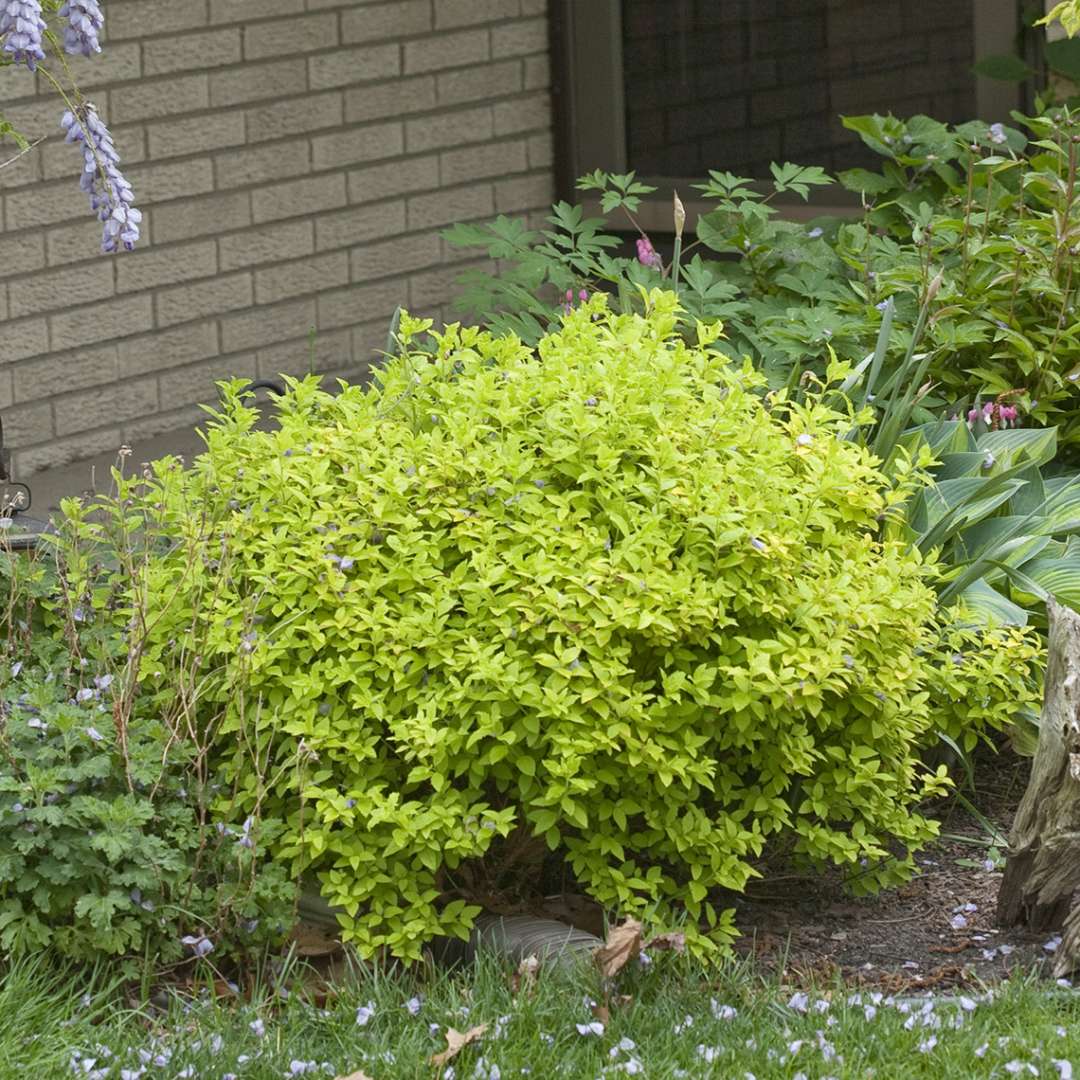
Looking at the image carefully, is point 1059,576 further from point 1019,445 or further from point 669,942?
point 669,942

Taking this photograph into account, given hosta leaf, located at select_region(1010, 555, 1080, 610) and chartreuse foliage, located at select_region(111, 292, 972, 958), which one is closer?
chartreuse foliage, located at select_region(111, 292, 972, 958)

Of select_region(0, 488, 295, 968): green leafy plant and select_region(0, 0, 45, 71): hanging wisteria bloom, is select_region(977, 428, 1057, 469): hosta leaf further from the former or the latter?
select_region(0, 0, 45, 71): hanging wisteria bloom

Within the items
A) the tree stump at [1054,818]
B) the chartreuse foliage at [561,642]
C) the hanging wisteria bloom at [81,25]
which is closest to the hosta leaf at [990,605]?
the chartreuse foliage at [561,642]

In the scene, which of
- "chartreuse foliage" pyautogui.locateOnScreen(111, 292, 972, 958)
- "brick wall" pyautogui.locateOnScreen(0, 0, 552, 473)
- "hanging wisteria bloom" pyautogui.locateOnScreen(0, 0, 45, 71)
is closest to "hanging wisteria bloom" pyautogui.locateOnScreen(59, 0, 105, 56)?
"hanging wisteria bloom" pyautogui.locateOnScreen(0, 0, 45, 71)

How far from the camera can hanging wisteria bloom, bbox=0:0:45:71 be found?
10.9 feet

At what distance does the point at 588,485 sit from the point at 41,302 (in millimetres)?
3618

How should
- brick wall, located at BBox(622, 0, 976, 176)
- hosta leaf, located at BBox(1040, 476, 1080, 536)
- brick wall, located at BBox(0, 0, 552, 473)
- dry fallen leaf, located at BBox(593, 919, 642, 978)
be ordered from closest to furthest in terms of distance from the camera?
dry fallen leaf, located at BBox(593, 919, 642, 978)
hosta leaf, located at BBox(1040, 476, 1080, 536)
brick wall, located at BBox(0, 0, 552, 473)
brick wall, located at BBox(622, 0, 976, 176)

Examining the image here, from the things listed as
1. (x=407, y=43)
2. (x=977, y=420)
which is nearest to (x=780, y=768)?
(x=977, y=420)

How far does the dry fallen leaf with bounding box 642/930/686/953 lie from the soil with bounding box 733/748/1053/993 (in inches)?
8.5

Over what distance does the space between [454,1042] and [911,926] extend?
1134 millimetres

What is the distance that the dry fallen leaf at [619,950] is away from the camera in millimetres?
3023

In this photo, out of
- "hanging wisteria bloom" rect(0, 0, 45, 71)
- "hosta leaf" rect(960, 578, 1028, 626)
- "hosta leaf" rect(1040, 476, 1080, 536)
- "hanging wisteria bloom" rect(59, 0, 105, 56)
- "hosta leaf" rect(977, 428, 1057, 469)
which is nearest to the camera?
"hanging wisteria bloom" rect(0, 0, 45, 71)

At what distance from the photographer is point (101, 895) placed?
124 inches

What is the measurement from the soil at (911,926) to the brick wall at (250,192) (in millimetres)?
3811
